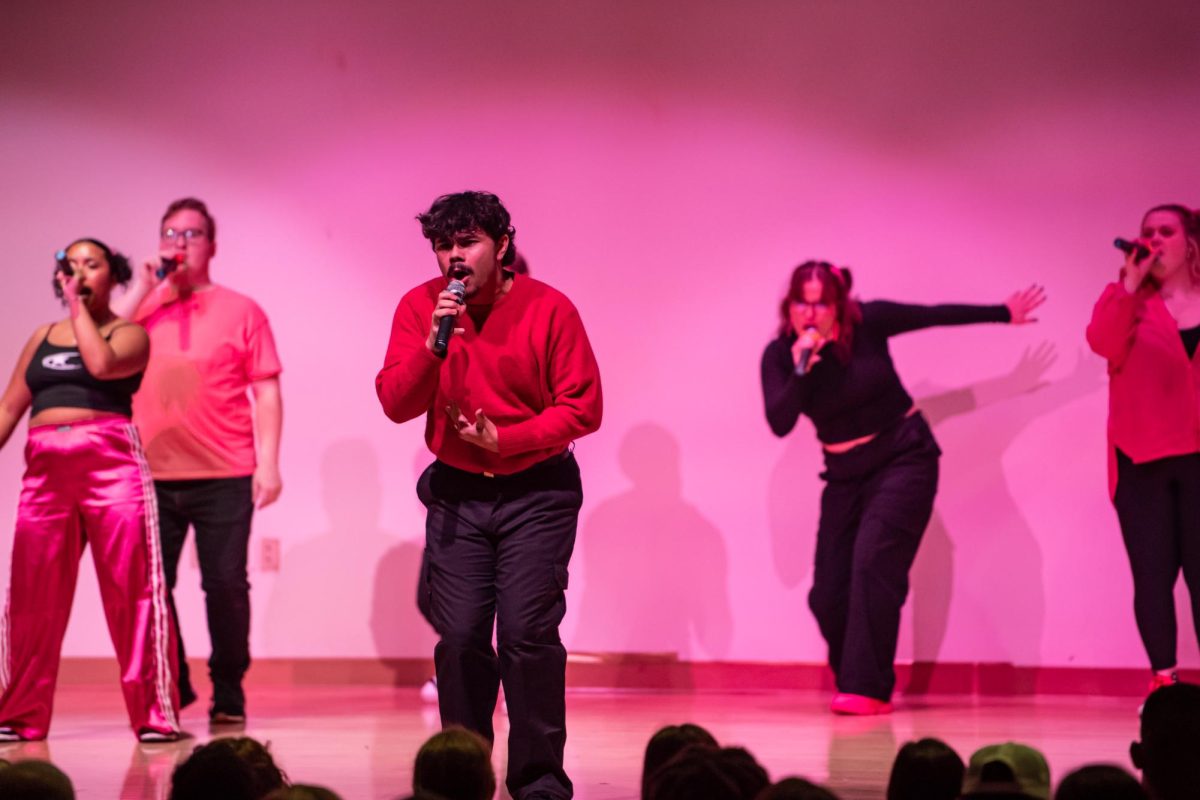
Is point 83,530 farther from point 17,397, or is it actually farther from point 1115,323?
point 1115,323

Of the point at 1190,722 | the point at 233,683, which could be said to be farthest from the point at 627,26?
the point at 1190,722

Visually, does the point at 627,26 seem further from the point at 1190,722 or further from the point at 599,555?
the point at 1190,722

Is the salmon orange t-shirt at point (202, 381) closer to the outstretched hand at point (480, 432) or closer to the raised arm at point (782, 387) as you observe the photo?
the raised arm at point (782, 387)

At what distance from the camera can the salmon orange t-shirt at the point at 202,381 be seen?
5.25 m

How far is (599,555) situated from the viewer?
21.1 ft

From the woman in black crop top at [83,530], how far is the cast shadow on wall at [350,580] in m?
1.82

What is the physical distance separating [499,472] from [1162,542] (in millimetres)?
2707

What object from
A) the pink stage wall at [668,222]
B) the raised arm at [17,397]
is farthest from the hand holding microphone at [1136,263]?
the raised arm at [17,397]

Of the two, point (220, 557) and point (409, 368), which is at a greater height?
point (409, 368)

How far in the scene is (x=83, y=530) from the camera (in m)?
4.71

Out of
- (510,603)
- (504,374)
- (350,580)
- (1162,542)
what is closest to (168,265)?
(350,580)

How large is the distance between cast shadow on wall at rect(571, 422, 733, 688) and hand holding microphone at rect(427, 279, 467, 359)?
3.27 metres

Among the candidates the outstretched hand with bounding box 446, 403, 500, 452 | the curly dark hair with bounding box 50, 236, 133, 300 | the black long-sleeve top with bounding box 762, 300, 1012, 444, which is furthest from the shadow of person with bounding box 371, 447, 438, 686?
the outstretched hand with bounding box 446, 403, 500, 452

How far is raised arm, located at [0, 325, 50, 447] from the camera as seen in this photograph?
4.78 meters
